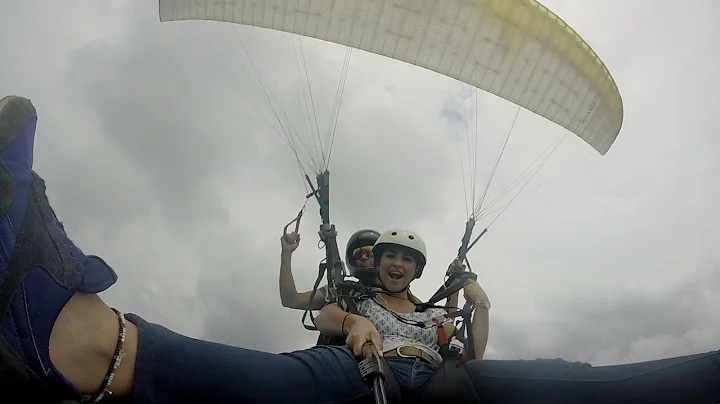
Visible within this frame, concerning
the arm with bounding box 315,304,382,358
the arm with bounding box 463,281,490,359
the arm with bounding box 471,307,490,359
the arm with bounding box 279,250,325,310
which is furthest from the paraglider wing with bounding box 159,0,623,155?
the arm with bounding box 315,304,382,358

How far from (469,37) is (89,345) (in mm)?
5566

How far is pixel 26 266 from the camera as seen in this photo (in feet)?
4.58

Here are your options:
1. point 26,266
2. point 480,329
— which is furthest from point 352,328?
point 26,266

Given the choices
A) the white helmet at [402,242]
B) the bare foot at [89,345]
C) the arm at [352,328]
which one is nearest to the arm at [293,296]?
the white helmet at [402,242]

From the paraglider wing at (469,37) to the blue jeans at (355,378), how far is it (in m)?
4.46

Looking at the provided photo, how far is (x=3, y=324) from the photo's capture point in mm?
1361

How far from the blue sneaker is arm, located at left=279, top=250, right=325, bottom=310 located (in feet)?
10.4

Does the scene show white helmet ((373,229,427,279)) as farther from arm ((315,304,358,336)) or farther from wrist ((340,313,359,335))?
wrist ((340,313,359,335))

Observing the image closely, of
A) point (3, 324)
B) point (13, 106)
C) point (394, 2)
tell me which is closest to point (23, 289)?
point (3, 324)

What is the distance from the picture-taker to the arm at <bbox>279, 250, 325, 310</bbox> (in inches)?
186

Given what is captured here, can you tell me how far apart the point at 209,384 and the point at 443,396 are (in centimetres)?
122

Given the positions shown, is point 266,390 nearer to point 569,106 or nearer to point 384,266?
point 384,266

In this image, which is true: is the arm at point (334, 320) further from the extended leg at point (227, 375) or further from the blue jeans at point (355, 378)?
the extended leg at point (227, 375)

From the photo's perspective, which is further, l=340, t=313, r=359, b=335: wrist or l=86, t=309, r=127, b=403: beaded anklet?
l=340, t=313, r=359, b=335: wrist
